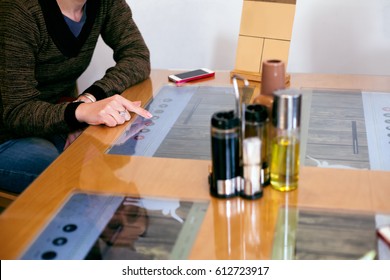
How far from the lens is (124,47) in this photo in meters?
1.86

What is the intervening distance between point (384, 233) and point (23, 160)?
39.8 inches

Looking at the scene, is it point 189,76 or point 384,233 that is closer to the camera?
point 384,233

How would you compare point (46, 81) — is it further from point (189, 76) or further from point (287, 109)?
point (287, 109)

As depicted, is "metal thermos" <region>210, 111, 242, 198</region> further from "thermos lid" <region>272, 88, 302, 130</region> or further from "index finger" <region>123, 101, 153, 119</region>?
"index finger" <region>123, 101, 153, 119</region>

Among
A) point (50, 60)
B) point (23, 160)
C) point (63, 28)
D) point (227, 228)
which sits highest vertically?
point (63, 28)

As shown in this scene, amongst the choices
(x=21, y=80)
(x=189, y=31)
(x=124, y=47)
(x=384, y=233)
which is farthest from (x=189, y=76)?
(x=384, y=233)

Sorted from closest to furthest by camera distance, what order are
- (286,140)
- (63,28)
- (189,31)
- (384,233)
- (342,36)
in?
1. (384,233)
2. (286,140)
3. (63,28)
4. (342,36)
5. (189,31)

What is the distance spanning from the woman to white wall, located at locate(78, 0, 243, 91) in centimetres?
65

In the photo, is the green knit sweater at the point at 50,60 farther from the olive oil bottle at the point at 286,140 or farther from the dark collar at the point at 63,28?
the olive oil bottle at the point at 286,140

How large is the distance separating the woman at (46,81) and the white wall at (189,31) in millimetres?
652

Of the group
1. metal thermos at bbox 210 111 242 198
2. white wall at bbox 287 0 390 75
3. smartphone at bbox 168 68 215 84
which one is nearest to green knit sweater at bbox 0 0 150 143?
smartphone at bbox 168 68 215 84

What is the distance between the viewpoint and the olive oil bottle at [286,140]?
1.01 meters

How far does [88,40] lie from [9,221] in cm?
90
